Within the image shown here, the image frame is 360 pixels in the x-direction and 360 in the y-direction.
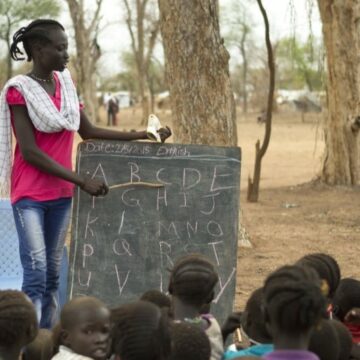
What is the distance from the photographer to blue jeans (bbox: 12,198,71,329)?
4.48 meters

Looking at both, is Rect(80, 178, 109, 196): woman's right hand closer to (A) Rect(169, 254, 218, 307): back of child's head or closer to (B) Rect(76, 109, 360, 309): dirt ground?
(A) Rect(169, 254, 218, 307): back of child's head

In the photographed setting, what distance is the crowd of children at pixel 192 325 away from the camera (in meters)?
2.68

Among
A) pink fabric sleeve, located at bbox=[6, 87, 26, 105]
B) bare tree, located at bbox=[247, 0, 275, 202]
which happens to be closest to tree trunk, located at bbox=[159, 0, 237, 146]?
bare tree, located at bbox=[247, 0, 275, 202]

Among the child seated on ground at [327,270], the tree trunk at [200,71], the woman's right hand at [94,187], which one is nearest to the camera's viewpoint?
the child seated on ground at [327,270]

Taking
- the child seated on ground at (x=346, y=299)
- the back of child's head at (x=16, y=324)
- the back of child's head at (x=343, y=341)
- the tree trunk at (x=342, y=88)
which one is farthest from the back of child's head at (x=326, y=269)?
the tree trunk at (x=342, y=88)

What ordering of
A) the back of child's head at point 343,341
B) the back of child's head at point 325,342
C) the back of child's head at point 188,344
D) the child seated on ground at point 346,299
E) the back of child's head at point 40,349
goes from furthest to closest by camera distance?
1. the child seated on ground at point 346,299
2. the back of child's head at point 40,349
3. the back of child's head at point 343,341
4. the back of child's head at point 325,342
5. the back of child's head at point 188,344

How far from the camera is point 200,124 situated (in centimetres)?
769

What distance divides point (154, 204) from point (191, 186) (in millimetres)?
225

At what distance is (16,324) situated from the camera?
308 centimetres

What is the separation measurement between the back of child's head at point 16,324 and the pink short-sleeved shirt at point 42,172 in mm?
1419

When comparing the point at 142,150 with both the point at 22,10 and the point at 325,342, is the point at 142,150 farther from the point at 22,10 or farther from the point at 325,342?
the point at 22,10

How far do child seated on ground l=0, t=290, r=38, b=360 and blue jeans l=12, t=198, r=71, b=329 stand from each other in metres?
1.35

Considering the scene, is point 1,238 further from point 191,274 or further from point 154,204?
point 191,274

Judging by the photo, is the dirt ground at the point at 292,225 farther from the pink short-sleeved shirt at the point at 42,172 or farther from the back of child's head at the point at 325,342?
the back of child's head at the point at 325,342
